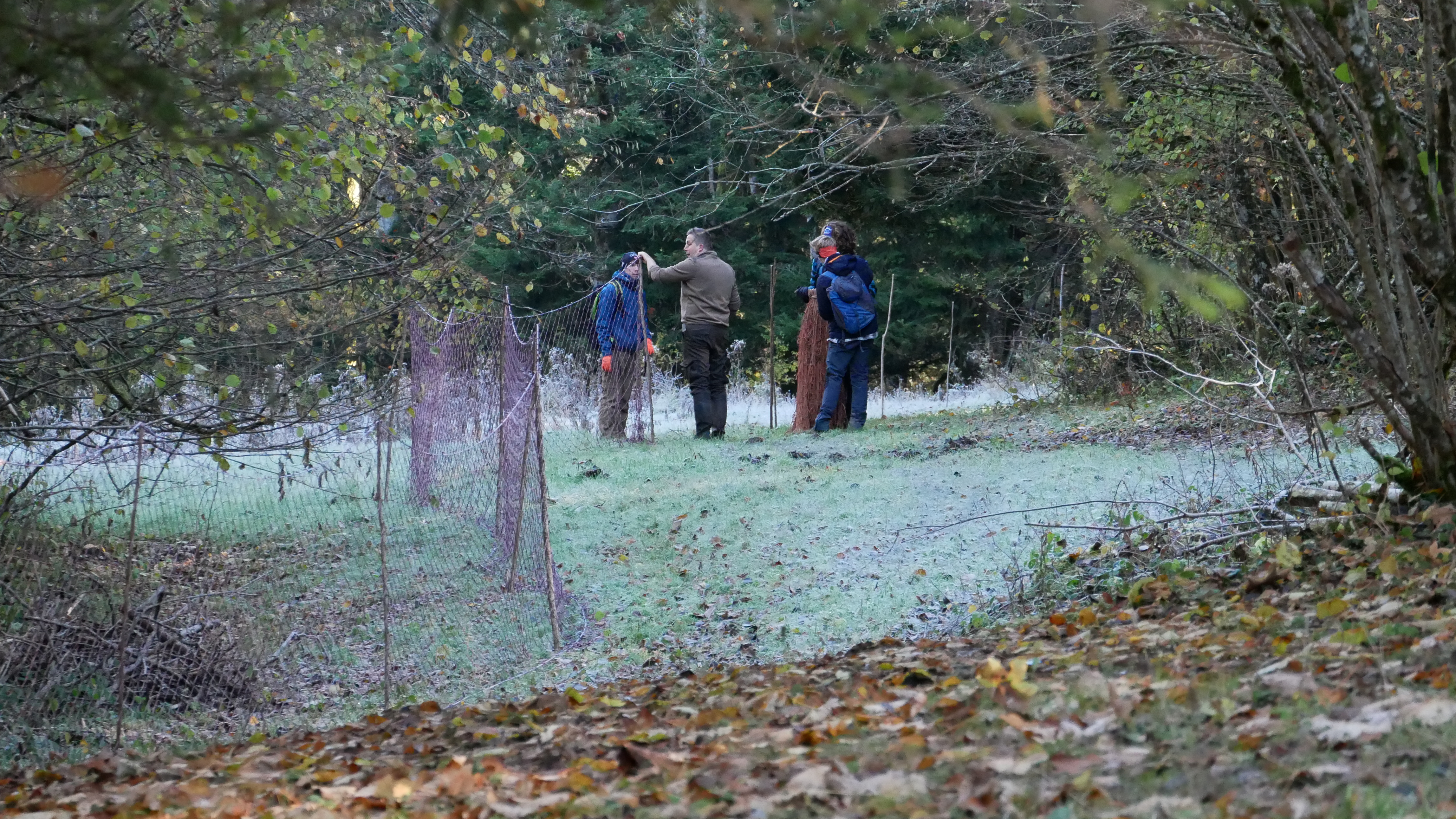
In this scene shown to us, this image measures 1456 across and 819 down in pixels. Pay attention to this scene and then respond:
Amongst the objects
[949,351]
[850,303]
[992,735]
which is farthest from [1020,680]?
[949,351]

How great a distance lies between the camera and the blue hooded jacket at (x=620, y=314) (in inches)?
516

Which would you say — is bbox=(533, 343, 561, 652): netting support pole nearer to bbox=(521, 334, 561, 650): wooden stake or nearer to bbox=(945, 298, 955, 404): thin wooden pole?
bbox=(521, 334, 561, 650): wooden stake

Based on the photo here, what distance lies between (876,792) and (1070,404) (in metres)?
12.7

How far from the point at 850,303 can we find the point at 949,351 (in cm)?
951

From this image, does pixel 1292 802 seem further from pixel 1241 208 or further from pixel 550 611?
Answer: pixel 1241 208

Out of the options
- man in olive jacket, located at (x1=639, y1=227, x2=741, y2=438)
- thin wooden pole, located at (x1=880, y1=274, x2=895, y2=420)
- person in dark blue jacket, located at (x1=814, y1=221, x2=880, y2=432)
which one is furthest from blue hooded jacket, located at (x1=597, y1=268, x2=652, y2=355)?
thin wooden pole, located at (x1=880, y1=274, x2=895, y2=420)

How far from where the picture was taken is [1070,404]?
14766 mm

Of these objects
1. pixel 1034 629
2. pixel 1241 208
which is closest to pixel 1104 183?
pixel 1034 629

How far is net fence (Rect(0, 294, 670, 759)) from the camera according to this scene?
19.2 feet

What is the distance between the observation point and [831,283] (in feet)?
41.9

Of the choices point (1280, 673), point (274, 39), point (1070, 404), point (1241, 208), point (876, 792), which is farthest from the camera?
point (1070, 404)

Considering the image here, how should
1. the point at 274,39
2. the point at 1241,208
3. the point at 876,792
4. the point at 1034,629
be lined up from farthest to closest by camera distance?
the point at 1241,208 < the point at 274,39 < the point at 1034,629 < the point at 876,792

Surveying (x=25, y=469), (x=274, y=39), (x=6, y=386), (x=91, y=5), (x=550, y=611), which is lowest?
(x=550, y=611)

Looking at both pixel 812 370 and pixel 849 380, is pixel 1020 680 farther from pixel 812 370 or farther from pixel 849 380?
pixel 812 370
